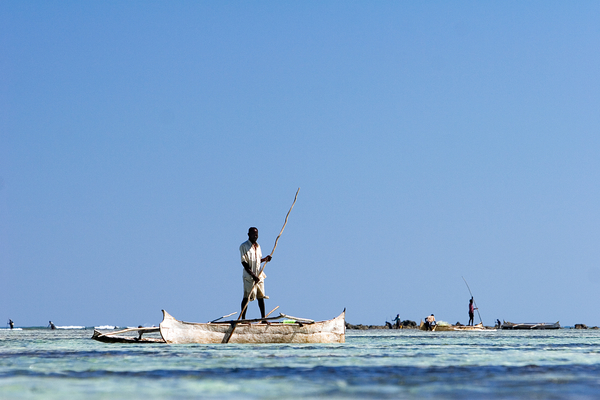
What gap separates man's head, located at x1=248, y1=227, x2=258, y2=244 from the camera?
642 inches

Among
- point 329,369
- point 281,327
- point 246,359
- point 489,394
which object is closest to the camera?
point 489,394

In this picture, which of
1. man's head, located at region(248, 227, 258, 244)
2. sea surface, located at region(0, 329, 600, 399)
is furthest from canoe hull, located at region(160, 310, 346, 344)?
sea surface, located at region(0, 329, 600, 399)

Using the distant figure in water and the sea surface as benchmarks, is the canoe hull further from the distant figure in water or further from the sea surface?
the distant figure in water

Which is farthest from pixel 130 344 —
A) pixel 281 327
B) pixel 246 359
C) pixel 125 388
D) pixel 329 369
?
pixel 125 388

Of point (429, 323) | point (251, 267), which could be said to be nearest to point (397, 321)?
point (429, 323)

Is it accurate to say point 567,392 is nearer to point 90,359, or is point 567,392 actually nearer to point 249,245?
point 90,359

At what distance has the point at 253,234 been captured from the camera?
1633 cm

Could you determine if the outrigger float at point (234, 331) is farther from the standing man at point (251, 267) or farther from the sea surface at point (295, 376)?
the sea surface at point (295, 376)

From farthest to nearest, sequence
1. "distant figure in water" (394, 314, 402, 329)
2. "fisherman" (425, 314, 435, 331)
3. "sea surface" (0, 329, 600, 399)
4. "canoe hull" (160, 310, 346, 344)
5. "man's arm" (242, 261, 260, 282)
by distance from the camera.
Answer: "distant figure in water" (394, 314, 402, 329)
"fisherman" (425, 314, 435, 331)
"man's arm" (242, 261, 260, 282)
"canoe hull" (160, 310, 346, 344)
"sea surface" (0, 329, 600, 399)

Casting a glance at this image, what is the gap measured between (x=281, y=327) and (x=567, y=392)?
9654 millimetres

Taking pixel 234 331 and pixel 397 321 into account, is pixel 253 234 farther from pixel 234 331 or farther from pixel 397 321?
pixel 397 321

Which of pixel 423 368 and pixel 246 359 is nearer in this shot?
pixel 423 368

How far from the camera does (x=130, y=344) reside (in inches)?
677

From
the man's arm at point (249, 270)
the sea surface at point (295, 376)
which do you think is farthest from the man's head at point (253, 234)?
the sea surface at point (295, 376)
